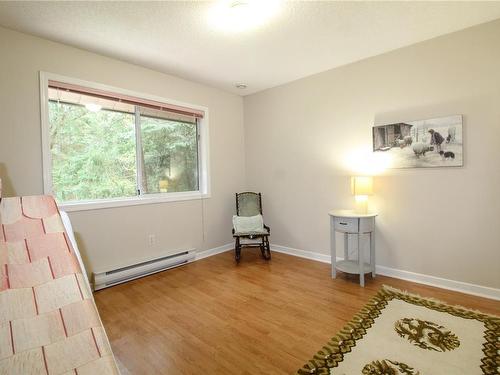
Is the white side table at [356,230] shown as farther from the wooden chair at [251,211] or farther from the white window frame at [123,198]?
the white window frame at [123,198]

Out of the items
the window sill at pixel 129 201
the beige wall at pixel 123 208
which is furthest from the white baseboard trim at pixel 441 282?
the window sill at pixel 129 201

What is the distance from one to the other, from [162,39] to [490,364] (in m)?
3.52

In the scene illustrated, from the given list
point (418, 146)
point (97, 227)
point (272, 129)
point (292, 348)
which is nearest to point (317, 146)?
point (272, 129)

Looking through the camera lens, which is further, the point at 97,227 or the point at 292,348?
the point at 97,227

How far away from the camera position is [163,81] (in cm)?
338

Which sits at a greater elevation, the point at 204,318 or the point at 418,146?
the point at 418,146

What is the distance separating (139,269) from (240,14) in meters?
2.82

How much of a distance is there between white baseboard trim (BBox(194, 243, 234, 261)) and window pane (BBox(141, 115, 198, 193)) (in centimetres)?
96

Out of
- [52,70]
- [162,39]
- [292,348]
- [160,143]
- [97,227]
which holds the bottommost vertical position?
[292,348]

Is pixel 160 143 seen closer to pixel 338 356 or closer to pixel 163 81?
pixel 163 81

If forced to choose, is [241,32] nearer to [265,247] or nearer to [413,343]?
[265,247]

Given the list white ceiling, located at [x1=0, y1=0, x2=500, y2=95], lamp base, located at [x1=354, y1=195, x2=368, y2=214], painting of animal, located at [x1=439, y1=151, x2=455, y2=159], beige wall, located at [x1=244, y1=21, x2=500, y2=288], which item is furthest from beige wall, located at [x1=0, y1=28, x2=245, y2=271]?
painting of animal, located at [x1=439, y1=151, x2=455, y2=159]

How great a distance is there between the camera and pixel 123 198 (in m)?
3.15

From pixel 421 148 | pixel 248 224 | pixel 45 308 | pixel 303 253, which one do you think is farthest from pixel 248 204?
pixel 45 308
